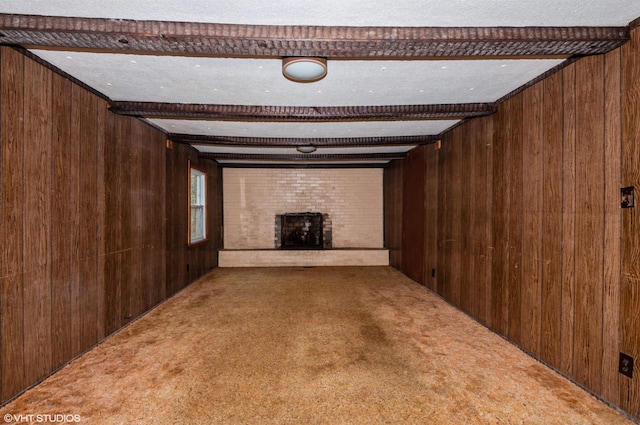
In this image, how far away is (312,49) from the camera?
6.66 ft

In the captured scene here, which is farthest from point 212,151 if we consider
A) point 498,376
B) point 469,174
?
point 498,376

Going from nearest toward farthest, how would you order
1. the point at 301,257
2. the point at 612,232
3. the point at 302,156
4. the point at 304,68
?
1. the point at 612,232
2. the point at 304,68
3. the point at 302,156
4. the point at 301,257

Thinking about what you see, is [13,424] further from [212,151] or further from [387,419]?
[212,151]

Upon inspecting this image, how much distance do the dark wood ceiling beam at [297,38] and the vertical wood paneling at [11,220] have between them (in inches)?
14.1

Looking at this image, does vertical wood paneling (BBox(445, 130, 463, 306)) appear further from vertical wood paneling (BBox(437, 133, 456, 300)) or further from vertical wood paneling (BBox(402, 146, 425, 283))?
vertical wood paneling (BBox(402, 146, 425, 283))

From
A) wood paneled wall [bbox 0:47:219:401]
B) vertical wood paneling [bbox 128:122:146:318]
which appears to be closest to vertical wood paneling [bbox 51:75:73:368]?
wood paneled wall [bbox 0:47:219:401]

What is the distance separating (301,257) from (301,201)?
1547 mm

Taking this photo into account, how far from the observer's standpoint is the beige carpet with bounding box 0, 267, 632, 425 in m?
2.03

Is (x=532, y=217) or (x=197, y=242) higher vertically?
(x=532, y=217)

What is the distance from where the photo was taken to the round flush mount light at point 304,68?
84.7 inches

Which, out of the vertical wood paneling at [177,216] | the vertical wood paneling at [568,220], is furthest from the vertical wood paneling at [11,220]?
the vertical wood paneling at [568,220]

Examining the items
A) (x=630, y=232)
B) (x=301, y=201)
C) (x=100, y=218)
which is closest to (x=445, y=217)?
(x=630, y=232)

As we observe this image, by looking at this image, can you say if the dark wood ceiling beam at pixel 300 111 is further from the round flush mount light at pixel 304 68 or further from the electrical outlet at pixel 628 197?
the electrical outlet at pixel 628 197

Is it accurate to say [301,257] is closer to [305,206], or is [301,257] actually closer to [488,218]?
[305,206]
